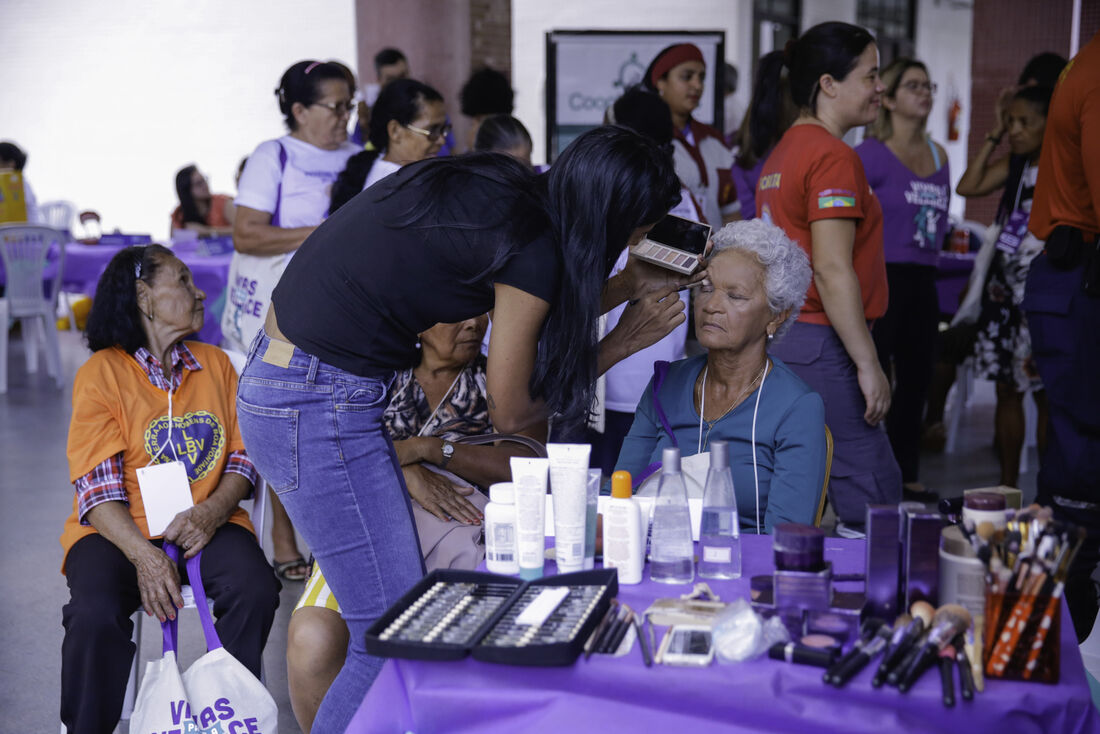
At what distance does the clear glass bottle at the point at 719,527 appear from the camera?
153cm

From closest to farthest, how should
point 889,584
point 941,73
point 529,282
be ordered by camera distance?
point 889,584 < point 529,282 < point 941,73

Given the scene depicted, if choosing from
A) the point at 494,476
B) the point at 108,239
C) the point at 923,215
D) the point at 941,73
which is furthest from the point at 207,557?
the point at 941,73

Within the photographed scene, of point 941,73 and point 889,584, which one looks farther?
point 941,73

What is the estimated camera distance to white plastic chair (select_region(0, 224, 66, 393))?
6609 millimetres

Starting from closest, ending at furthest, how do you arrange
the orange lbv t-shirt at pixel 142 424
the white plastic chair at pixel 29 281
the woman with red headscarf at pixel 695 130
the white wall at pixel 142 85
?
the orange lbv t-shirt at pixel 142 424
the woman with red headscarf at pixel 695 130
the white plastic chair at pixel 29 281
the white wall at pixel 142 85

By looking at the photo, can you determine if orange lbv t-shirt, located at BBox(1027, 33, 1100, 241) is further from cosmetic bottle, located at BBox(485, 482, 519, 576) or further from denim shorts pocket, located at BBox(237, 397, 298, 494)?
denim shorts pocket, located at BBox(237, 397, 298, 494)

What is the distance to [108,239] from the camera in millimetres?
7434

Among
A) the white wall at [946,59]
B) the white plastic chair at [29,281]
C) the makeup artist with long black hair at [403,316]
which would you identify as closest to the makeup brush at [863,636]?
the makeup artist with long black hair at [403,316]

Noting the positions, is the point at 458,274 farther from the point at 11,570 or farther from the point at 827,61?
the point at 11,570

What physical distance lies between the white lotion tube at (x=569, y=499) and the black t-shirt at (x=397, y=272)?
0.25 metres

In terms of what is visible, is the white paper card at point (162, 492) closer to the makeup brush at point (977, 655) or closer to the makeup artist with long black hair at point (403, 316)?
the makeup artist with long black hair at point (403, 316)

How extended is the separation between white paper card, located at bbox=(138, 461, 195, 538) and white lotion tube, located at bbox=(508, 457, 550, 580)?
117cm

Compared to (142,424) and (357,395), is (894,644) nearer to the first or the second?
(357,395)

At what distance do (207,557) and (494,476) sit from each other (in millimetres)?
677
